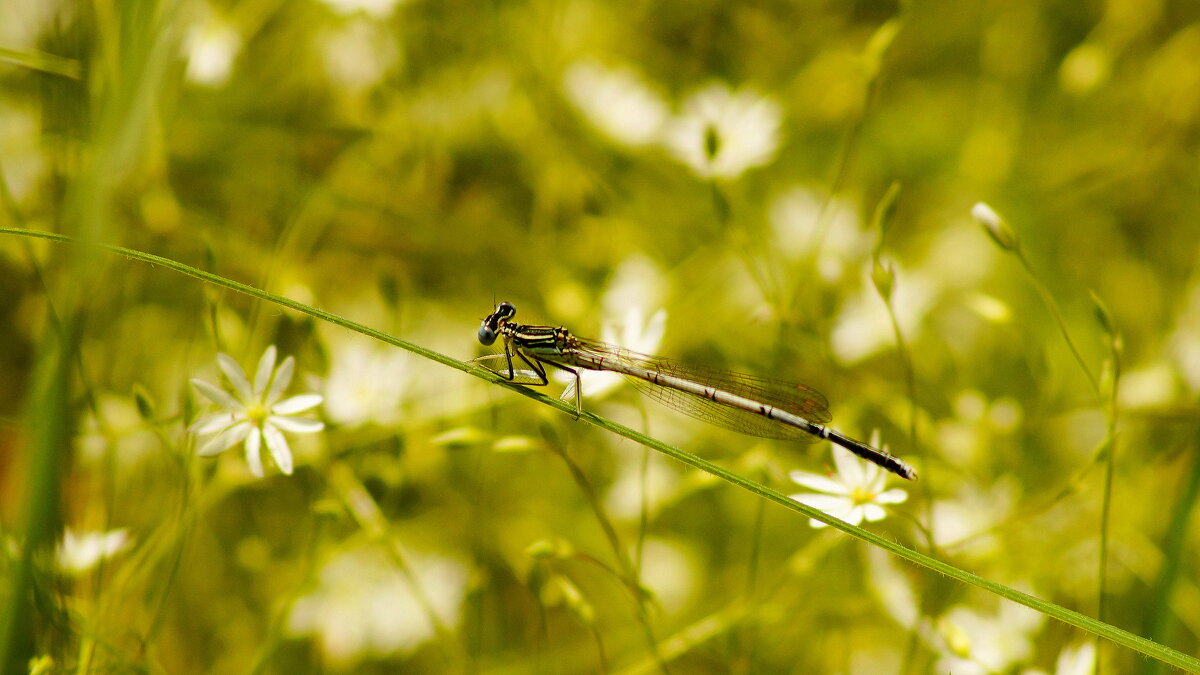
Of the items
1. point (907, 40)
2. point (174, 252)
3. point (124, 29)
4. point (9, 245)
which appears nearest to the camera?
point (124, 29)

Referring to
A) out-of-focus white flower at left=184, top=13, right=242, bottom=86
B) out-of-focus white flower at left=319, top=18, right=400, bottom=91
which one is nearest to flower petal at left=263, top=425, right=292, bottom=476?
out-of-focus white flower at left=319, top=18, right=400, bottom=91

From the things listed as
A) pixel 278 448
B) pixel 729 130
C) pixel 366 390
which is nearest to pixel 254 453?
pixel 278 448

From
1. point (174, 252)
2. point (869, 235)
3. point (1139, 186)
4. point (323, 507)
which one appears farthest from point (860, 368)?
point (174, 252)

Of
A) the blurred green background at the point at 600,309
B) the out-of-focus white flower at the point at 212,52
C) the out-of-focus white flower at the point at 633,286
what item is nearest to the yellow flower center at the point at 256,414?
the blurred green background at the point at 600,309

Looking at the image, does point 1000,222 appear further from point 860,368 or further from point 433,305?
point 433,305

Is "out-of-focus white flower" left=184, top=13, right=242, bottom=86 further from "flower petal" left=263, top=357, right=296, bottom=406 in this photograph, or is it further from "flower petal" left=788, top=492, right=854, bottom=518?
"flower petal" left=788, top=492, right=854, bottom=518

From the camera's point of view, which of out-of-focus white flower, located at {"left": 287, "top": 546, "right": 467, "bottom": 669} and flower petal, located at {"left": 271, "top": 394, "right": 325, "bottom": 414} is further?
out-of-focus white flower, located at {"left": 287, "top": 546, "right": 467, "bottom": 669}
